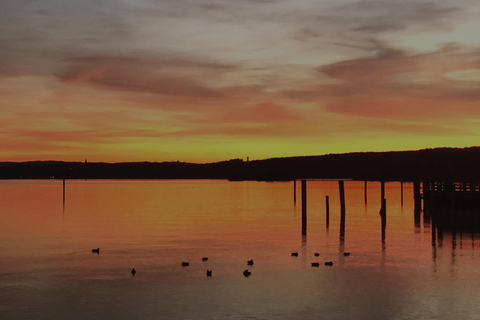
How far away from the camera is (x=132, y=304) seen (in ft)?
87.8

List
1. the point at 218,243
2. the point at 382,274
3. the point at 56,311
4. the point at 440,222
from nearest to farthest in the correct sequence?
1. the point at 56,311
2. the point at 382,274
3. the point at 218,243
4. the point at 440,222

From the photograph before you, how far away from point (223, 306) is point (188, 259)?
14650 millimetres

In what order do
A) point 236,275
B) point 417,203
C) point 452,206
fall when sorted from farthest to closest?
point 417,203 → point 452,206 → point 236,275

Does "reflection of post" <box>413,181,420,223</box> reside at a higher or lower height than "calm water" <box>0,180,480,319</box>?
higher

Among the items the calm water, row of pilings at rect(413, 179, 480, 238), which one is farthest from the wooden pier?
the calm water

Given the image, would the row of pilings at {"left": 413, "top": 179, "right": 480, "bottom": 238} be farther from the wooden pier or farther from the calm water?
the calm water

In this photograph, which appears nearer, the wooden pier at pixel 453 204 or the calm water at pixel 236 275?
the calm water at pixel 236 275

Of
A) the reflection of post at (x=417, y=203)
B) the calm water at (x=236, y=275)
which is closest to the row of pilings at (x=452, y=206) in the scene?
the reflection of post at (x=417, y=203)

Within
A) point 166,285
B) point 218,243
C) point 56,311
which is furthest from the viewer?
point 218,243

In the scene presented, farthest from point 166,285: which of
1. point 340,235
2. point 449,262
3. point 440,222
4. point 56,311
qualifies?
point 440,222

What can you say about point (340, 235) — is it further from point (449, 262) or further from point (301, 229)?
point (449, 262)

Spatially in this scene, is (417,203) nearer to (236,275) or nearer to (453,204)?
(453,204)

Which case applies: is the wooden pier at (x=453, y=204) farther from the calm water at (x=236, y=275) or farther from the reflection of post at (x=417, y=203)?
the calm water at (x=236, y=275)

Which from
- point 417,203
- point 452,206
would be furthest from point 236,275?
point 417,203
